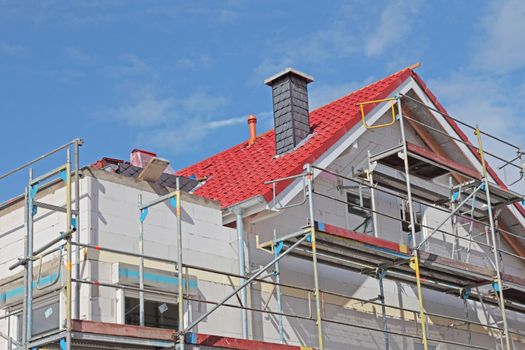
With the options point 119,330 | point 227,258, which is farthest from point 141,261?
point 119,330

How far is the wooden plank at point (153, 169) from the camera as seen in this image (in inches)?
582

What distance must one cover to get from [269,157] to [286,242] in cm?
328

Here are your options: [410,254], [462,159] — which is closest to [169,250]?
[410,254]

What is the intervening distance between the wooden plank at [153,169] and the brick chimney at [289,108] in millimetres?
3613

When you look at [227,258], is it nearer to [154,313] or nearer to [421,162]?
[154,313]

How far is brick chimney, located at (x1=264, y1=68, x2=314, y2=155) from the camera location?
18.1 metres

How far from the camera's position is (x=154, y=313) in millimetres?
14352

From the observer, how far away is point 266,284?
A: 15641 mm

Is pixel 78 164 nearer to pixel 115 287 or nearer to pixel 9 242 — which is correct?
pixel 115 287

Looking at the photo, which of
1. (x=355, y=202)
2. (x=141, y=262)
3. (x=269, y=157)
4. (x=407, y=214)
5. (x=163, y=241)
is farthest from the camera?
(x=407, y=214)

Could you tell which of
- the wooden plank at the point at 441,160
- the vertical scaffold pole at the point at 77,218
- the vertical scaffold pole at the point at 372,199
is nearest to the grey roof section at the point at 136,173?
the vertical scaffold pole at the point at 77,218

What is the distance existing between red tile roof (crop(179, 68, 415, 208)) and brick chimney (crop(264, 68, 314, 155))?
229mm

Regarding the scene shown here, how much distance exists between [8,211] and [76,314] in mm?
2504

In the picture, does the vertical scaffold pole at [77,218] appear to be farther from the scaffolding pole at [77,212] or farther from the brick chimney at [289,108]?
the brick chimney at [289,108]
